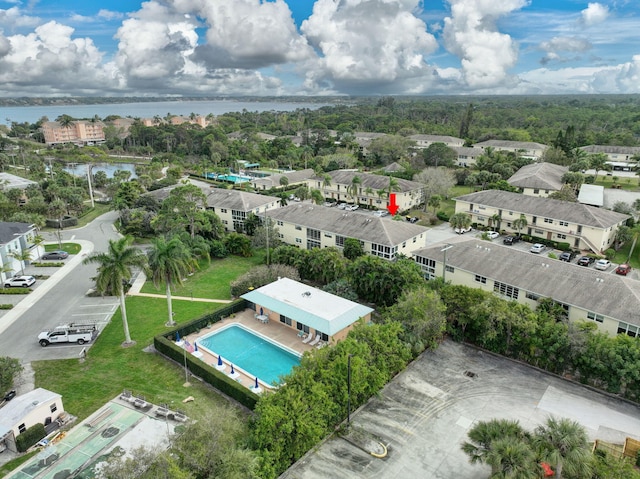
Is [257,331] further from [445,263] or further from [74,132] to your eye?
[74,132]

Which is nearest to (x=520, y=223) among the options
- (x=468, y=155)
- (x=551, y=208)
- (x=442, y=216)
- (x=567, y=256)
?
(x=551, y=208)

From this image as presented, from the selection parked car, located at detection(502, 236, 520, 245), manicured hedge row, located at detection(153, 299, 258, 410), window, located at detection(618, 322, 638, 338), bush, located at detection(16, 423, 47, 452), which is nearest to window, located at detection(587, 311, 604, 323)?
window, located at detection(618, 322, 638, 338)

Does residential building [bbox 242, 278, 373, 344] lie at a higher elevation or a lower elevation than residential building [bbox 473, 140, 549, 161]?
lower

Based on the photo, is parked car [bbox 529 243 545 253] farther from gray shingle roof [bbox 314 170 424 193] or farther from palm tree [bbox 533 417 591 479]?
palm tree [bbox 533 417 591 479]

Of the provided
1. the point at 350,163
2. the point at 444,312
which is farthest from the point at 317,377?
the point at 350,163

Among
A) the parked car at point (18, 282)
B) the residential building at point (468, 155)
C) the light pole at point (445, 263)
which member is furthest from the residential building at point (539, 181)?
the parked car at point (18, 282)
